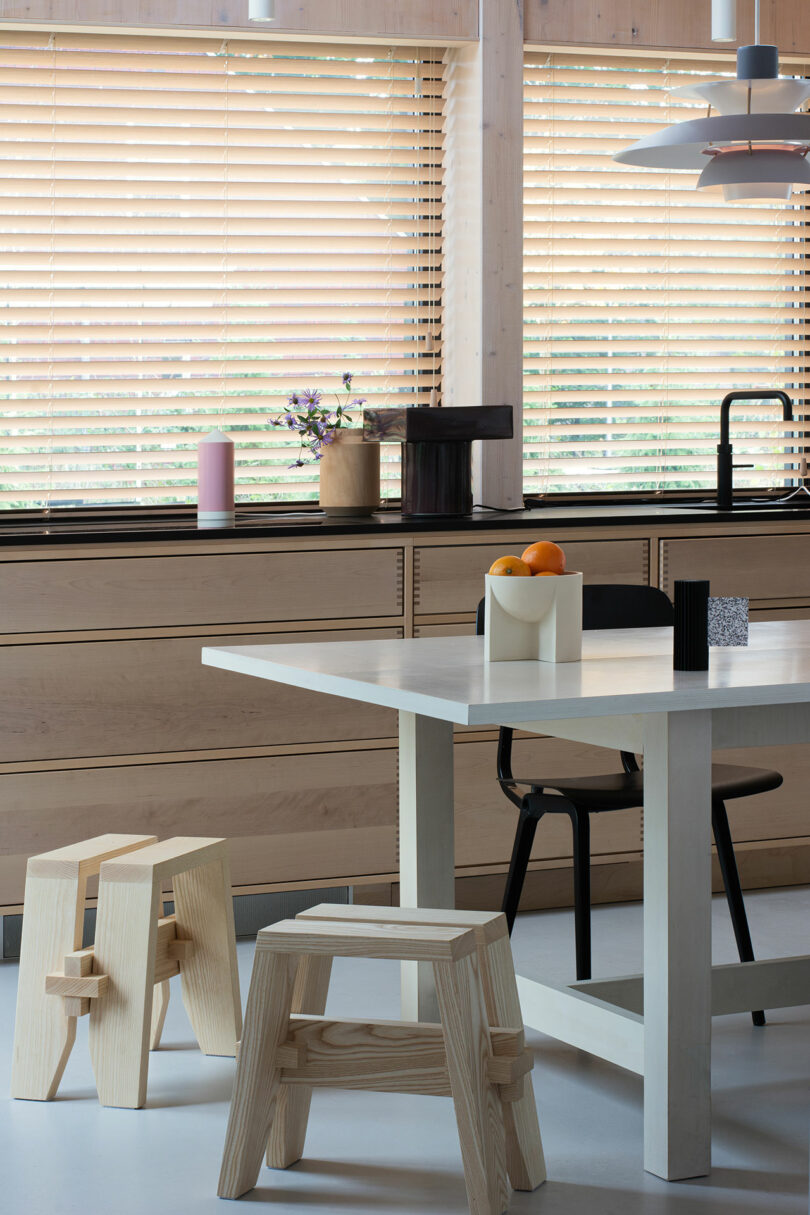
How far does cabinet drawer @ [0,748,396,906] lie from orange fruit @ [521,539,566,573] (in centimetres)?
138

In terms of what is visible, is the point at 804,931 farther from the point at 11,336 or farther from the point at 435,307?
the point at 11,336

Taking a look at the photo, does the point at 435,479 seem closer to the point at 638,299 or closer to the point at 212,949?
the point at 638,299

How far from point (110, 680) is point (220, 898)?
866 mm


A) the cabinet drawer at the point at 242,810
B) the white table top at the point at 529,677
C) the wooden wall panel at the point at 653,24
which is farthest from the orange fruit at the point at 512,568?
the wooden wall panel at the point at 653,24

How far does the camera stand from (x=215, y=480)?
13.2 ft

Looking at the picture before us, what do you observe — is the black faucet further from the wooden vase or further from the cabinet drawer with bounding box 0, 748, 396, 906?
the cabinet drawer with bounding box 0, 748, 396, 906

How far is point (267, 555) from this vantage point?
12.4 feet

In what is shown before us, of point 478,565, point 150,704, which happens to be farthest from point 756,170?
point 150,704

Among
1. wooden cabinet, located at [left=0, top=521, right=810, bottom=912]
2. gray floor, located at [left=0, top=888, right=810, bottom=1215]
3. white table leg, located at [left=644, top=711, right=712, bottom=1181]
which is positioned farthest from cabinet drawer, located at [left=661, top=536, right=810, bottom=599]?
white table leg, located at [left=644, top=711, right=712, bottom=1181]

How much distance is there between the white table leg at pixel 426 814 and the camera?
9.34 feet

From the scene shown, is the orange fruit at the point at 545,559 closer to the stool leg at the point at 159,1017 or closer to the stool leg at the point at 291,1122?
the stool leg at the point at 291,1122

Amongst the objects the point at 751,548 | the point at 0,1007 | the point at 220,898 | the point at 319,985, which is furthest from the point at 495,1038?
the point at 751,548

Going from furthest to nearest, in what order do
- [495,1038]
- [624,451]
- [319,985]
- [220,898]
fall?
[624,451] < [220,898] < [319,985] < [495,1038]

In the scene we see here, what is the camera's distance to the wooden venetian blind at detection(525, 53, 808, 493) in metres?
4.60
